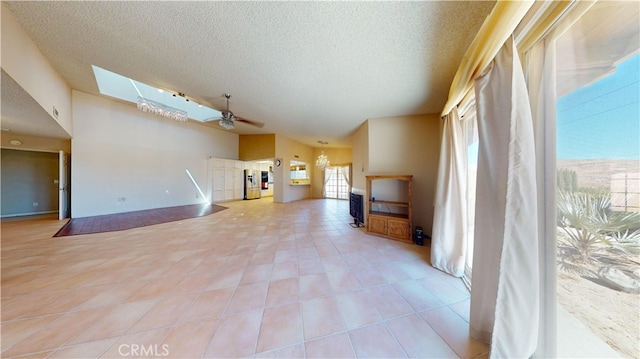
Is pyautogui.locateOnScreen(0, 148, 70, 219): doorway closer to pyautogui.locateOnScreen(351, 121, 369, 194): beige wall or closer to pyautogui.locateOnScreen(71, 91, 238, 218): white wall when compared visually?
pyautogui.locateOnScreen(71, 91, 238, 218): white wall

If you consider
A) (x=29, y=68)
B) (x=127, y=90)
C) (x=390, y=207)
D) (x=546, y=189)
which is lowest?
(x=390, y=207)

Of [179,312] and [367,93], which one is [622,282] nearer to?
[179,312]

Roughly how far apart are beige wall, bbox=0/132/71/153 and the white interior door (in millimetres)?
290

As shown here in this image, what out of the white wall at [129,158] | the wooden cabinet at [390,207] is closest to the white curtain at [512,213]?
the wooden cabinet at [390,207]

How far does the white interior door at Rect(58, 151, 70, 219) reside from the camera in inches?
175

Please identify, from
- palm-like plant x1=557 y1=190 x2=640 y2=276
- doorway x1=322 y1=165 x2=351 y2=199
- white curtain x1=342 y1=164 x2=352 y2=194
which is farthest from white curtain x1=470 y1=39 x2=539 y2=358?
doorway x1=322 y1=165 x2=351 y2=199

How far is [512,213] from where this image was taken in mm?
1036

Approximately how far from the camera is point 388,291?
5.93 ft

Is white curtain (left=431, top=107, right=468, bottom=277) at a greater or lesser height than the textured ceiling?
lesser

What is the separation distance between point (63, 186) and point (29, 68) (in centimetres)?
397

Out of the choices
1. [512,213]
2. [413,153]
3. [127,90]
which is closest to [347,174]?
[413,153]

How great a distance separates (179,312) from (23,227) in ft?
18.9

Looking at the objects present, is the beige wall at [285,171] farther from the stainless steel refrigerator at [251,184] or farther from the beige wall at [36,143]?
the beige wall at [36,143]

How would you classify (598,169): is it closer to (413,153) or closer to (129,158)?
(413,153)
